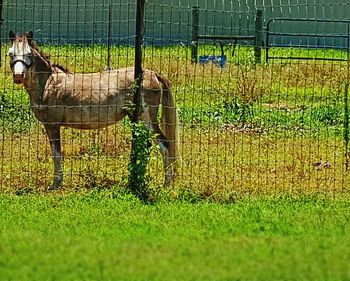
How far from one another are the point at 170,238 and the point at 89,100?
4.20 m

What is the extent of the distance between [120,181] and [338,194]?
292 cm

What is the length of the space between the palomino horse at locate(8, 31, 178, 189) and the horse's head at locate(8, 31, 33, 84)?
68 millimetres

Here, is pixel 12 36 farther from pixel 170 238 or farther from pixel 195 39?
pixel 195 39

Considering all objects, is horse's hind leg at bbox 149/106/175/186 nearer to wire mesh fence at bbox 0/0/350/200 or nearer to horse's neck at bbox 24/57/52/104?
wire mesh fence at bbox 0/0/350/200

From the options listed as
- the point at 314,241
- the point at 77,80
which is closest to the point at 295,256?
the point at 314,241

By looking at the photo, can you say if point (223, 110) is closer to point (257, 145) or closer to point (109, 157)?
point (257, 145)

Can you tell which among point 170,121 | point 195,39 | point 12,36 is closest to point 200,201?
point 170,121

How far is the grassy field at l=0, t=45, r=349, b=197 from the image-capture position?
13.1 m

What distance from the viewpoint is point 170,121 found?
13.5 metres

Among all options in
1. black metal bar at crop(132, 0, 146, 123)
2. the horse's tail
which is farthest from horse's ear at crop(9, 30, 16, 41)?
the horse's tail

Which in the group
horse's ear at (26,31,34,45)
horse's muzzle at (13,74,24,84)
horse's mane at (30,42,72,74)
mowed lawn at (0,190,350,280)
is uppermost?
horse's ear at (26,31,34,45)

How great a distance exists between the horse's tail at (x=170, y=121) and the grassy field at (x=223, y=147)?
251 mm

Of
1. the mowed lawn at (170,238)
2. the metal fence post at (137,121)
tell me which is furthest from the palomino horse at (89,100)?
the mowed lawn at (170,238)

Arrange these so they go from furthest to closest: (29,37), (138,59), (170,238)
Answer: (29,37) < (138,59) < (170,238)
